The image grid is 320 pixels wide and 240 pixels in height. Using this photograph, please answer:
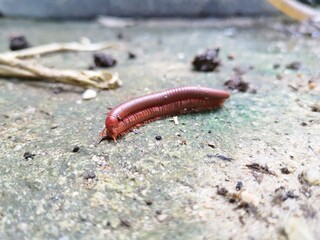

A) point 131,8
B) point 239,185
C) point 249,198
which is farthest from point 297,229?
point 131,8

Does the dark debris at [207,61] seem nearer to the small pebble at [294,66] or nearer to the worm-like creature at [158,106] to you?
the small pebble at [294,66]

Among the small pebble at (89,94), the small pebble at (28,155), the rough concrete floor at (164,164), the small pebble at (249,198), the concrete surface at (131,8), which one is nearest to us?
the rough concrete floor at (164,164)

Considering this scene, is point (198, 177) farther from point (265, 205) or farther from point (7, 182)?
point (7, 182)

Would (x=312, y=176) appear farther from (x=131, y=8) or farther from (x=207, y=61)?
(x=131, y=8)

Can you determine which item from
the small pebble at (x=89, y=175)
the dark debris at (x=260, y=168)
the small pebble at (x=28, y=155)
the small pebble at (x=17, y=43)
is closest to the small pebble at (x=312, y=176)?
the dark debris at (x=260, y=168)

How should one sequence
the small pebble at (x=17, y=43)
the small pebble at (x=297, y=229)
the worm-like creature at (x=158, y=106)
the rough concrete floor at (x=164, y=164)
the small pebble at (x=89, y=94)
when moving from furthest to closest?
the small pebble at (x=17, y=43), the small pebble at (x=89, y=94), the worm-like creature at (x=158, y=106), the rough concrete floor at (x=164, y=164), the small pebble at (x=297, y=229)

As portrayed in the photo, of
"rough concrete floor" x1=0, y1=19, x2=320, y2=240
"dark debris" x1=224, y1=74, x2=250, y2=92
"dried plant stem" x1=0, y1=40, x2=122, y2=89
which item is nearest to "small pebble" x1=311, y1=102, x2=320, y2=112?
"rough concrete floor" x1=0, y1=19, x2=320, y2=240
